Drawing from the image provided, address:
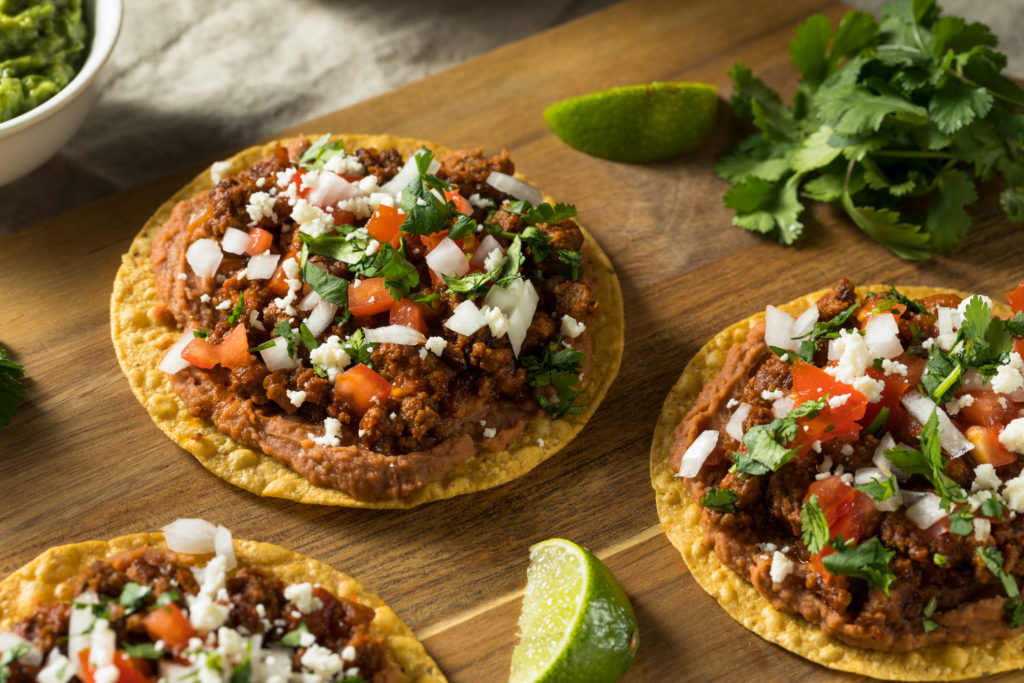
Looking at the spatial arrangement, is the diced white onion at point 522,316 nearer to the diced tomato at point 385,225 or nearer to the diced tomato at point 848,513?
the diced tomato at point 385,225

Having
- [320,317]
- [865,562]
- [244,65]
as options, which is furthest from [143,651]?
[244,65]

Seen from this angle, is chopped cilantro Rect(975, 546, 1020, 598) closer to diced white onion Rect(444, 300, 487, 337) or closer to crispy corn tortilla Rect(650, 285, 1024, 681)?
crispy corn tortilla Rect(650, 285, 1024, 681)

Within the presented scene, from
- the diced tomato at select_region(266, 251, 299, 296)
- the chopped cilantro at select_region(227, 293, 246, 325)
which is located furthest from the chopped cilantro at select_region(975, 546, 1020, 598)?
the chopped cilantro at select_region(227, 293, 246, 325)

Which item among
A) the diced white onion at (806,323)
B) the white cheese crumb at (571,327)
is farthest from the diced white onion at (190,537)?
the diced white onion at (806,323)

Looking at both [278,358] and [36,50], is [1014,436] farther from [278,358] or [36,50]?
[36,50]

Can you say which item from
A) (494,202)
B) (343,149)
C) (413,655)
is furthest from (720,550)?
(343,149)

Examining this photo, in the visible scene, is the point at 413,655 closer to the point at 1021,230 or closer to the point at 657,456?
the point at 657,456
